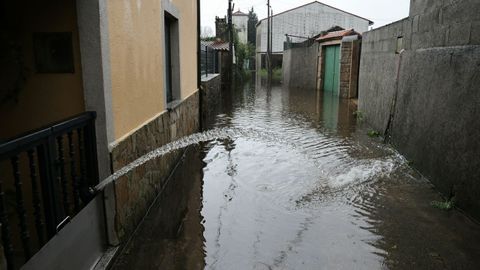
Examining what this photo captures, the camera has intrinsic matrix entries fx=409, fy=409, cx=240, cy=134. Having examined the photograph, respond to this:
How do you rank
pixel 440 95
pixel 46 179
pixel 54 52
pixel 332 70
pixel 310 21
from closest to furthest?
pixel 46 179
pixel 54 52
pixel 440 95
pixel 332 70
pixel 310 21

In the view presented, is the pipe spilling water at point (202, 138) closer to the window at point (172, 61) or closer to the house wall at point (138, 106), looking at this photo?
the house wall at point (138, 106)

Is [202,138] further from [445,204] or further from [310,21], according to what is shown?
[310,21]

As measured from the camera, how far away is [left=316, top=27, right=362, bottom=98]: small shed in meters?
15.4

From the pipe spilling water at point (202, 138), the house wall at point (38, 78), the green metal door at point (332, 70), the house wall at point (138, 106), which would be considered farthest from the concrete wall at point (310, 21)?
the house wall at point (38, 78)

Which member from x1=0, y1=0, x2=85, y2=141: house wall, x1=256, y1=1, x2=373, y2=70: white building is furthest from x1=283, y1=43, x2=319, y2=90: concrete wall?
x1=0, y1=0, x2=85, y2=141: house wall

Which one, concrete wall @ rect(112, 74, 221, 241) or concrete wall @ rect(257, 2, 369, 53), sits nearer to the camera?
concrete wall @ rect(112, 74, 221, 241)

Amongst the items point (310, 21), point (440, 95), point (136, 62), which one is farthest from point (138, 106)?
point (310, 21)

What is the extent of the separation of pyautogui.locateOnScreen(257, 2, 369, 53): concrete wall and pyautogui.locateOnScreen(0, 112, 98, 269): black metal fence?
1556 inches

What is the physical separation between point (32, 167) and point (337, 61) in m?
16.3

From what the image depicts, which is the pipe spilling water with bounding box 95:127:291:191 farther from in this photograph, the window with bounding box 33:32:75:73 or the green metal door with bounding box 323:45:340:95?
the green metal door with bounding box 323:45:340:95

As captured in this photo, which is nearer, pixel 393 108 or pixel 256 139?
pixel 393 108

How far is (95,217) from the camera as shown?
129 inches

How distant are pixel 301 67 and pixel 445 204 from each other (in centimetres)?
1958

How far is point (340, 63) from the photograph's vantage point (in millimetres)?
16266
